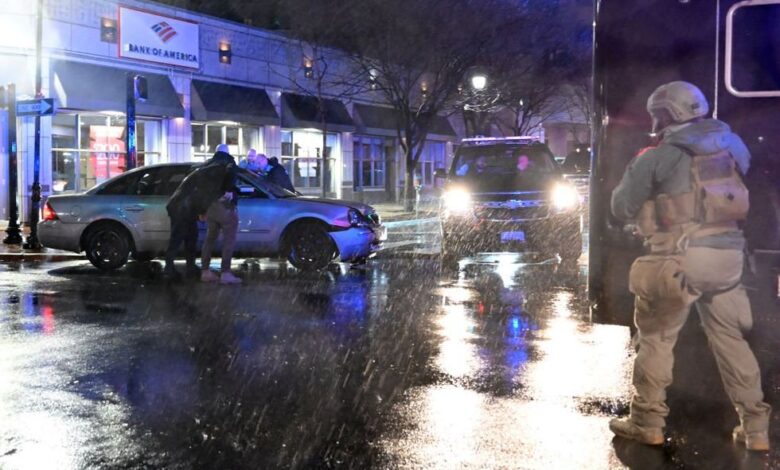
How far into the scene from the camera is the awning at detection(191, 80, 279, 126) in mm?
→ 24984

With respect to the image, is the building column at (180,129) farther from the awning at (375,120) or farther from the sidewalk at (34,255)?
the sidewalk at (34,255)

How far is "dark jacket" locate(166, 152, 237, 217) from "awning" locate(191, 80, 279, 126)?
586 inches

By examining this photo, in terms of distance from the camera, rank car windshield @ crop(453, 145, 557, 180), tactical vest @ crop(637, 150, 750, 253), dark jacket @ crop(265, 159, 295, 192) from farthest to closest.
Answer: dark jacket @ crop(265, 159, 295, 192)
car windshield @ crop(453, 145, 557, 180)
tactical vest @ crop(637, 150, 750, 253)

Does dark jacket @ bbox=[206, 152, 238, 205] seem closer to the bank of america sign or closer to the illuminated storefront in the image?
the illuminated storefront

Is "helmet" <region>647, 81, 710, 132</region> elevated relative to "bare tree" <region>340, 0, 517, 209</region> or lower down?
lower down

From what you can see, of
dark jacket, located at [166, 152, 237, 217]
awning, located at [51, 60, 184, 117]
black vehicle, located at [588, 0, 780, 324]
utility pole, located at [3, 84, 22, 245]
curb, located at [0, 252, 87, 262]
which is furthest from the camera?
awning, located at [51, 60, 184, 117]

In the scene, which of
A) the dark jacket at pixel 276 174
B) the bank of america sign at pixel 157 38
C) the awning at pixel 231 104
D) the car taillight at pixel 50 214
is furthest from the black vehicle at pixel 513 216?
the awning at pixel 231 104

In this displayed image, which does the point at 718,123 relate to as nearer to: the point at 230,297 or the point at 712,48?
the point at 712,48

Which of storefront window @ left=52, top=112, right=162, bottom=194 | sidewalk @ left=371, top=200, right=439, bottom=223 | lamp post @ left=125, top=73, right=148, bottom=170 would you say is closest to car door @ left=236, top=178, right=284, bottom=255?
lamp post @ left=125, top=73, right=148, bottom=170

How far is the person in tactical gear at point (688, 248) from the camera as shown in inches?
164

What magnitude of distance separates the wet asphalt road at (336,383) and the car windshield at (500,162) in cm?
→ 361

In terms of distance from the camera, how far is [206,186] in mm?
10336

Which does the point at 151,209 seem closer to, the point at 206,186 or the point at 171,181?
the point at 171,181

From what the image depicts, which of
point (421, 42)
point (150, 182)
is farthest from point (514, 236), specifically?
point (421, 42)
